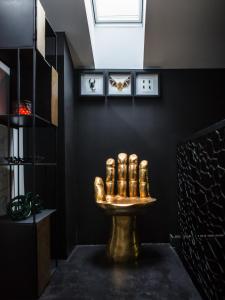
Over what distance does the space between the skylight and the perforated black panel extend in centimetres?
146

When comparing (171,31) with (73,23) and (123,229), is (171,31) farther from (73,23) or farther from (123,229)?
(123,229)

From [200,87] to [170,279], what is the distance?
2113mm

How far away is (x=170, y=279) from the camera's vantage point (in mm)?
2451

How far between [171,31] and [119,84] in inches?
34.1

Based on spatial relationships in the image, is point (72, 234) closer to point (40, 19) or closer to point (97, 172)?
point (97, 172)

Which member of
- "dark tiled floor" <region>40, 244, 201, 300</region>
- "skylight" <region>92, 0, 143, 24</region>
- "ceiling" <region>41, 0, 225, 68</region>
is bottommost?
"dark tiled floor" <region>40, 244, 201, 300</region>

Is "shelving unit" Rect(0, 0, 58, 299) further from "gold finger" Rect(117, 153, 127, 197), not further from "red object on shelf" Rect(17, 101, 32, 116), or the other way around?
"gold finger" Rect(117, 153, 127, 197)

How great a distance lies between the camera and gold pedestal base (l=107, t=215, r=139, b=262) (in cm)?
290

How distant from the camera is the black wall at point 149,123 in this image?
3521 mm

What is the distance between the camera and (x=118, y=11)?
10.8 feet

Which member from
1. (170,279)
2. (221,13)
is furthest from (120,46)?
(170,279)

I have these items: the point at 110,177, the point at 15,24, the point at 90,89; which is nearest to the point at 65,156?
the point at 110,177

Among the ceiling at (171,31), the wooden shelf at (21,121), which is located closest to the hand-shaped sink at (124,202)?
the wooden shelf at (21,121)

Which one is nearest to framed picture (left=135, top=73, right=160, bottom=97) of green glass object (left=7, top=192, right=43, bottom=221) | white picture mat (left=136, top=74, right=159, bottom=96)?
white picture mat (left=136, top=74, right=159, bottom=96)
